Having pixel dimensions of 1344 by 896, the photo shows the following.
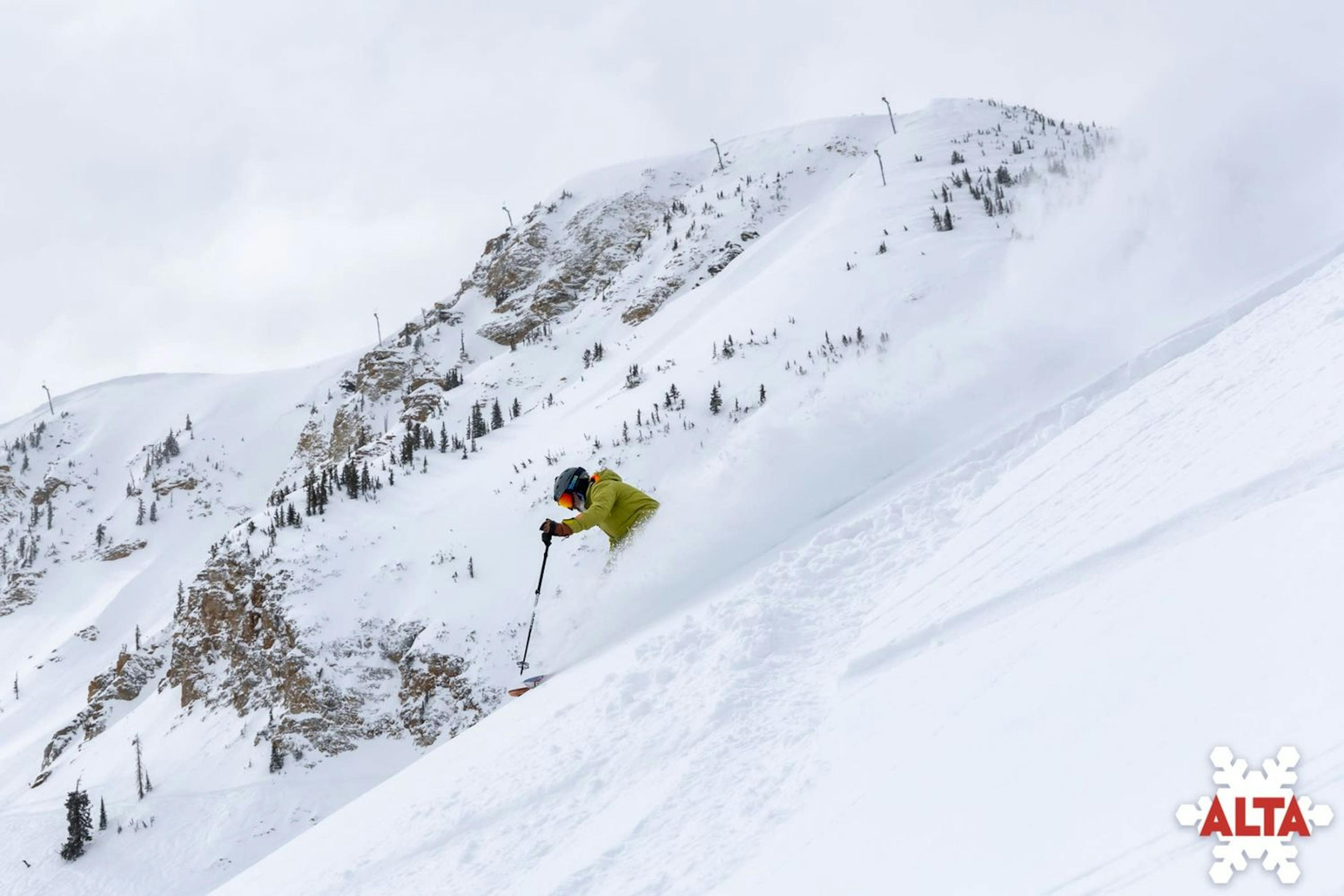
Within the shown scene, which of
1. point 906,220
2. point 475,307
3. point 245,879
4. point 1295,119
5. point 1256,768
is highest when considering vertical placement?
point 475,307

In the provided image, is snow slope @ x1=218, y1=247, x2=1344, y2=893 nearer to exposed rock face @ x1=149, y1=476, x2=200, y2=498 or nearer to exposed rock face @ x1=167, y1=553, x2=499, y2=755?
exposed rock face @ x1=167, y1=553, x2=499, y2=755

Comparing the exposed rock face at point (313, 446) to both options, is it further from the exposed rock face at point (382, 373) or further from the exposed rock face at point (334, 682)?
the exposed rock face at point (334, 682)

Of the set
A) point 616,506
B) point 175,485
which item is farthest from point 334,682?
point 175,485

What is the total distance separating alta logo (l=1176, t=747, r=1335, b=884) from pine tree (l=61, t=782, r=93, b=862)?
15695 mm

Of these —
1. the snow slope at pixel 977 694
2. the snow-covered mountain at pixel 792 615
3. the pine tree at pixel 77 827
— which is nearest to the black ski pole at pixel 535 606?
the snow-covered mountain at pixel 792 615

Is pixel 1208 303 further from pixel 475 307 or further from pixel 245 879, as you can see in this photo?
pixel 475 307

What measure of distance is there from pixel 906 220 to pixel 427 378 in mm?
31098

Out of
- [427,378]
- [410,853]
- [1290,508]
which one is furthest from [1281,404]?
[427,378]

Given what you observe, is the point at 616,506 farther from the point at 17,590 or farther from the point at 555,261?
the point at 555,261

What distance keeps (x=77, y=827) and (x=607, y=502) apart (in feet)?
36.0

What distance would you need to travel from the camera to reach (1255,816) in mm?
2297

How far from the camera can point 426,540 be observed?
46.7 feet

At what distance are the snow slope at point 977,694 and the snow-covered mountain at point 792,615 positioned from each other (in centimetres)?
2

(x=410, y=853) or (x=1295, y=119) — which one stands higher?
(x=1295, y=119)
